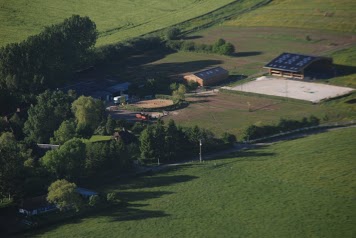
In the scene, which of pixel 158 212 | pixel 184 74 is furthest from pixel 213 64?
pixel 158 212

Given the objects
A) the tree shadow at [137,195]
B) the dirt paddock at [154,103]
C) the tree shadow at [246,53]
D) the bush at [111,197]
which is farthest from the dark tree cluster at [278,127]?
the tree shadow at [246,53]

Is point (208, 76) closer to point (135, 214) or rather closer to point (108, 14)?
point (108, 14)

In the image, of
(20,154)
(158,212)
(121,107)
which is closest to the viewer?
(158,212)

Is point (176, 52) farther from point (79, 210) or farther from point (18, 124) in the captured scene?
point (79, 210)

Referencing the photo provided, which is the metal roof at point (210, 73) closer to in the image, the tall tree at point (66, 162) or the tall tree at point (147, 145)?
the tall tree at point (147, 145)

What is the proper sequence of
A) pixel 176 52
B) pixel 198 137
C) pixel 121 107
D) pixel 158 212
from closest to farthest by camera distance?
pixel 158 212 < pixel 198 137 < pixel 121 107 < pixel 176 52

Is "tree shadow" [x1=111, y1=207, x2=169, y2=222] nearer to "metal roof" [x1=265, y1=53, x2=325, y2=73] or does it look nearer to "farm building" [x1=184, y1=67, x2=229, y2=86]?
"farm building" [x1=184, y1=67, x2=229, y2=86]
